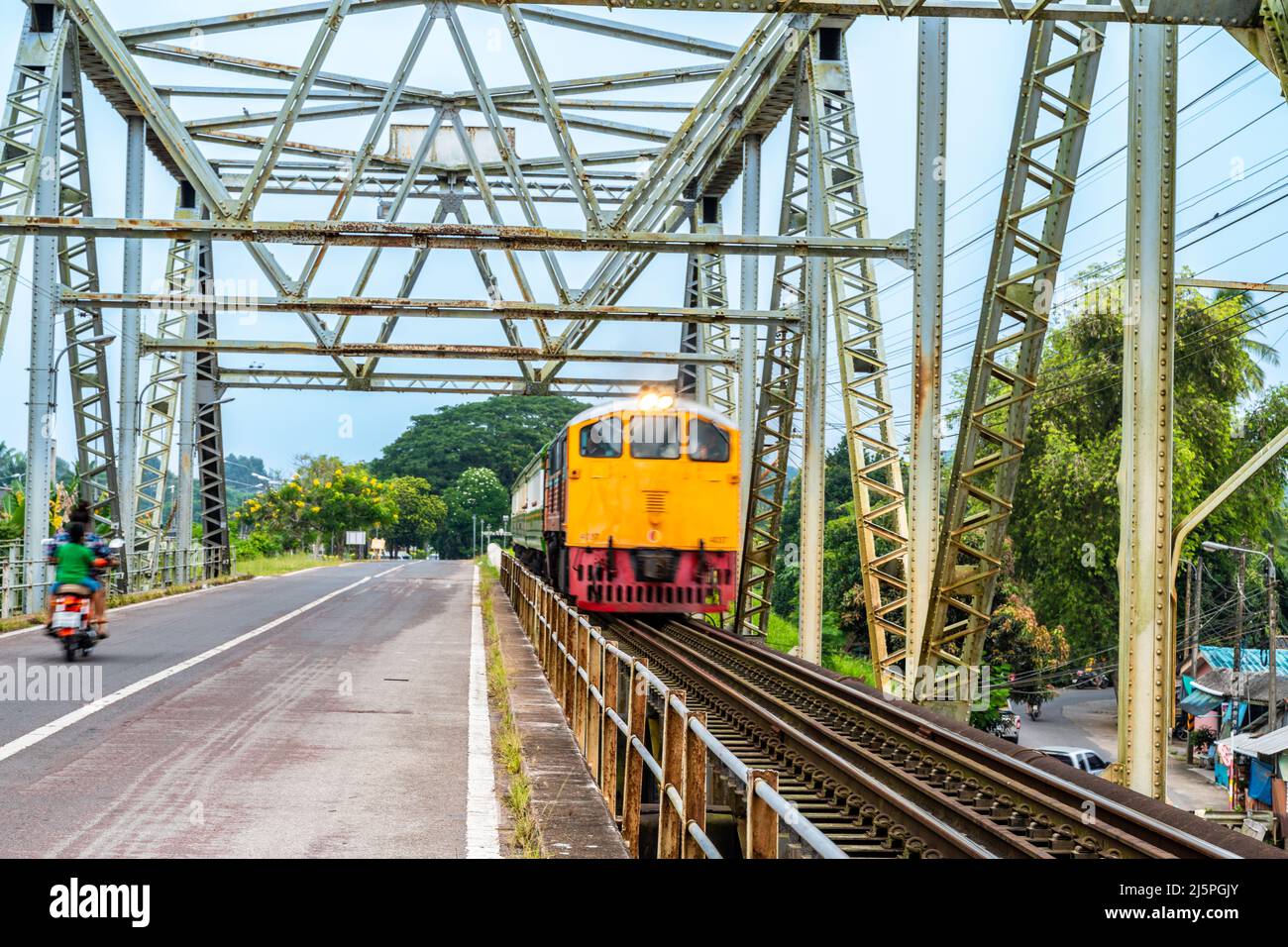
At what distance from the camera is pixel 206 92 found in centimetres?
2664

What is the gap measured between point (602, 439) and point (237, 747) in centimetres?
1100

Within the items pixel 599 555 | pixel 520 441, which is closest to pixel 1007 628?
pixel 599 555

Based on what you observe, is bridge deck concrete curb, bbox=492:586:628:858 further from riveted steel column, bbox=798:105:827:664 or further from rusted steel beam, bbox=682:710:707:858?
riveted steel column, bbox=798:105:827:664

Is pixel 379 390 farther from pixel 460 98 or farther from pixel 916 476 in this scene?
pixel 916 476

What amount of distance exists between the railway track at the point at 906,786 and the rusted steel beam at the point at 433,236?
5.81 metres

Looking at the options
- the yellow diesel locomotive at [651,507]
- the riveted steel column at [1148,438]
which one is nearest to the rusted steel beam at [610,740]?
the riveted steel column at [1148,438]

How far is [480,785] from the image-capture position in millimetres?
9156

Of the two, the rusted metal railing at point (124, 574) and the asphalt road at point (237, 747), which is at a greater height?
the rusted metal railing at point (124, 574)

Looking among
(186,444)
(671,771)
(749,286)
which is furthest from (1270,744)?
(186,444)

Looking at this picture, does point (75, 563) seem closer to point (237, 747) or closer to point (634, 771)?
point (237, 747)

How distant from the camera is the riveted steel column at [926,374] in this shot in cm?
1496

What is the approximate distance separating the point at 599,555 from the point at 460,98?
30.7 feet

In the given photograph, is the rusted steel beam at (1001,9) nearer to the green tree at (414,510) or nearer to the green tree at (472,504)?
the green tree at (414,510)

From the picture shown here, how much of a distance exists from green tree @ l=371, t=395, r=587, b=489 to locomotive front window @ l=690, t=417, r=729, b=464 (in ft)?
293
